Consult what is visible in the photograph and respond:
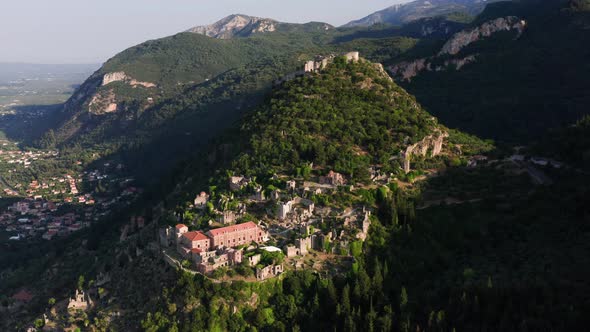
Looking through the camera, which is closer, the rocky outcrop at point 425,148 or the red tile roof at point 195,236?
the red tile roof at point 195,236

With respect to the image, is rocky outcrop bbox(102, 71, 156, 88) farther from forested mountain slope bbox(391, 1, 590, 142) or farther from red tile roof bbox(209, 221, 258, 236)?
red tile roof bbox(209, 221, 258, 236)

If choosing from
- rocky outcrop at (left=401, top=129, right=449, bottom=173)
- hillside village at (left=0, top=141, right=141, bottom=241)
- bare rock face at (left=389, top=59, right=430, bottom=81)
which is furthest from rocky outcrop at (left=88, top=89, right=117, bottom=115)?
rocky outcrop at (left=401, top=129, right=449, bottom=173)

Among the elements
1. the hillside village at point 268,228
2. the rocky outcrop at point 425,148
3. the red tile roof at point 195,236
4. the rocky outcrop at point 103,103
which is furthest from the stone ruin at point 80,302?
the rocky outcrop at point 103,103

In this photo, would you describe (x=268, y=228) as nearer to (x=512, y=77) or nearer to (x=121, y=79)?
(x=512, y=77)

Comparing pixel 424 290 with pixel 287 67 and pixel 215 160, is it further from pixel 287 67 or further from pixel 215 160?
pixel 287 67

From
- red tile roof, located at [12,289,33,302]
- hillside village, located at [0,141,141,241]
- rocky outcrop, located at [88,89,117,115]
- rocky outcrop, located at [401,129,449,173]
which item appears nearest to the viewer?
red tile roof, located at [12,289,33,302]

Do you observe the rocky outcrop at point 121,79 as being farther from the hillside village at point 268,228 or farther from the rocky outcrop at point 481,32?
the hillside village at point 268,228

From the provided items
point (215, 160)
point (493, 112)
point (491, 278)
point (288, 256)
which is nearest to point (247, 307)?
point (288, 256)
